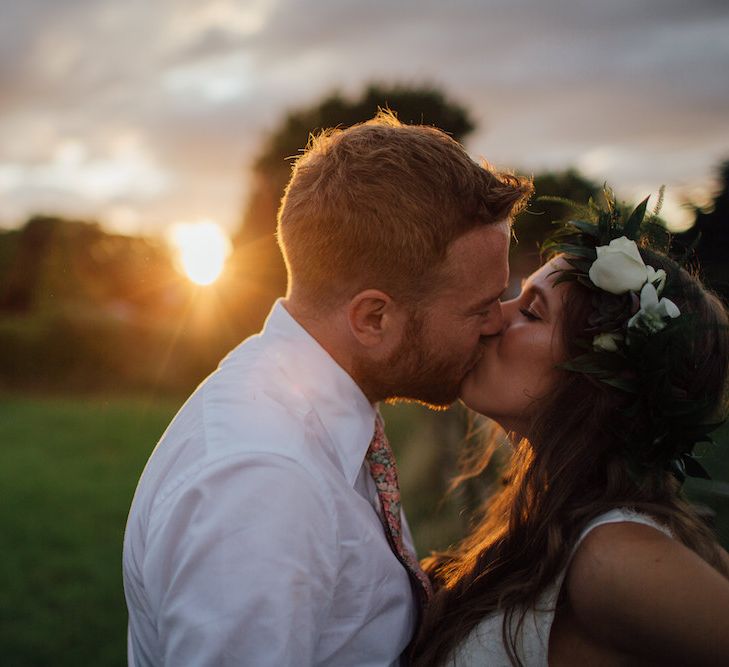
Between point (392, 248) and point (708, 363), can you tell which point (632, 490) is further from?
point (392, 248)

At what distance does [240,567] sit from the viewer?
201 centimetres

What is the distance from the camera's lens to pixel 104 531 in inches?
326

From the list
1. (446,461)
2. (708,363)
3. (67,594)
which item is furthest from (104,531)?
(708,363)

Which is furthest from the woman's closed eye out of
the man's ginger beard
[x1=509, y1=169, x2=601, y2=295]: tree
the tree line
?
the tree line

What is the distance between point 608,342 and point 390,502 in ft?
3.12

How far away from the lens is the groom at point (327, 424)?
2.03m

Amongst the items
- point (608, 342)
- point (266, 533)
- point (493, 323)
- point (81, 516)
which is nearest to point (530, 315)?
point (493, 323)

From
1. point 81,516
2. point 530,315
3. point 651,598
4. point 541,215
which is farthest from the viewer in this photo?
point 81,516

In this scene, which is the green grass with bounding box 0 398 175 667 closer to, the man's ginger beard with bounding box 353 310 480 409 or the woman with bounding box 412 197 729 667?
the man's ginger beard with bounding box 353 310 480 409

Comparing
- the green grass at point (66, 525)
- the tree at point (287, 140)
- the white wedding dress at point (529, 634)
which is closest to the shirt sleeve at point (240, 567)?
the white wedding dress at point (529, 634)

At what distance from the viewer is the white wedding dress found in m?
2.45

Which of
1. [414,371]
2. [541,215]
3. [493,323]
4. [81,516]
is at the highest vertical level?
[493,323]

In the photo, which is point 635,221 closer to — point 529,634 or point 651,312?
point 651,312

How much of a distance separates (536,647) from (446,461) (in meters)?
5.23
